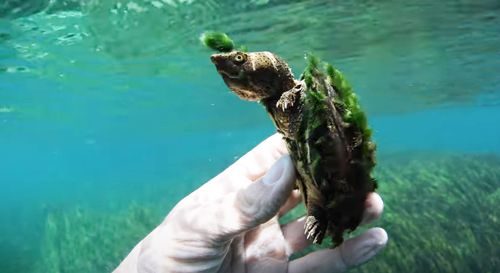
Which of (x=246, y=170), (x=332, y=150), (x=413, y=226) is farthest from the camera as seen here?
(x=413, y=226)

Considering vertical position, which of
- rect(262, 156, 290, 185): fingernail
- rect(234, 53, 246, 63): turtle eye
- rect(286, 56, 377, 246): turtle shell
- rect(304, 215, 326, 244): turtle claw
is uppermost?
rect(234, 53, 246, 63): turtle eye

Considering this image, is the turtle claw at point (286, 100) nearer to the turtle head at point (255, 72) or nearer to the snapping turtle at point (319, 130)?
the snapping turtle at point (319, 130)

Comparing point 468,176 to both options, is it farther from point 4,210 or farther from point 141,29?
point 4,210

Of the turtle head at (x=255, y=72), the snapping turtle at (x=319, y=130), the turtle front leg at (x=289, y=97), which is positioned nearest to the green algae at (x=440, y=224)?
the snapping turtle at (x=319, y=130)

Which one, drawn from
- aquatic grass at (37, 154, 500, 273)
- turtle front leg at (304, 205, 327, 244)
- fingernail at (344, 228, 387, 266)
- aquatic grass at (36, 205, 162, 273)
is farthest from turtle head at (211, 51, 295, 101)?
aquatic grass at (36, 205, 162, 273)

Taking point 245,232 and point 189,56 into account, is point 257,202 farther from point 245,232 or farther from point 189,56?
point 189,56

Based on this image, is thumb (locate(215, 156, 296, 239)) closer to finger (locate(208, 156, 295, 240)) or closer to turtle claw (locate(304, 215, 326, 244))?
finger (locate(208, 156, 295, 240))

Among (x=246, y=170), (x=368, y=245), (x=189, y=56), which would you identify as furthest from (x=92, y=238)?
(x=368, y=245)
